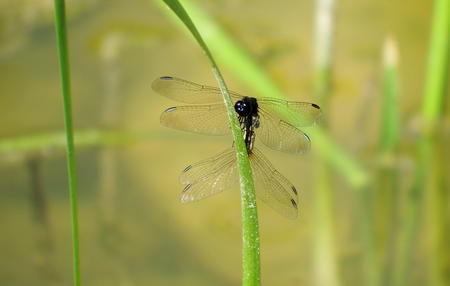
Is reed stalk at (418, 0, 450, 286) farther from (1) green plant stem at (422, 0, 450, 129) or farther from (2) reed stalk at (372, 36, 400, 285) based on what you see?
(2) reed stalk at (372, 36, 400, 285)

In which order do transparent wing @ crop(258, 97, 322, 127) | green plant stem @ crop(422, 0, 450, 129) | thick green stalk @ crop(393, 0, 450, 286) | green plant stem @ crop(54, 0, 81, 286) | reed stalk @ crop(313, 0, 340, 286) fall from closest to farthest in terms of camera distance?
1. green plant stem @ crop(54, 0, 81, 286)
2. transparent wing @ crop(258, 97, 322, 127)
3. green plant stem @ crop(422, 0, 450, 129)
4. thick green stalk @ crop(393, 0, 450, 286)
5. reed stalk @ crop(313, 0, 340, 286)

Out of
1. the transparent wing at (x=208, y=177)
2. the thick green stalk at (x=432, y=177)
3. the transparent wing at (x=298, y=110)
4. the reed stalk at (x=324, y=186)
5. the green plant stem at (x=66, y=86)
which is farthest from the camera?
the reed stalk at (x=324, y=186)

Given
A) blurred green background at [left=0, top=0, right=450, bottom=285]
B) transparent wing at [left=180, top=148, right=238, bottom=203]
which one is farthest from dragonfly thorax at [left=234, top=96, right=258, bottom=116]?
blurred green background at [left=0, top=0, right=450, bottom=285]

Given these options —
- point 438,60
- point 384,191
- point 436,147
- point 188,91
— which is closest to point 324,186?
point 384,191

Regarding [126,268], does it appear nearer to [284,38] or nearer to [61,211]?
[61,211]

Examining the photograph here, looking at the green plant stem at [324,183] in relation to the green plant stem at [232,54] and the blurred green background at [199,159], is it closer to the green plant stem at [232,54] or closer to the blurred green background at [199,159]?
the blurred green background at [199,159]

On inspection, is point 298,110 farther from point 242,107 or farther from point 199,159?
point 199,159

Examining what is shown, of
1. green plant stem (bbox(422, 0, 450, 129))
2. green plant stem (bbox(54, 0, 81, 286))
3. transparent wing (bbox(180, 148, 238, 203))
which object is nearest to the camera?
green plant stem (bbox(54, 0, 81, 286))

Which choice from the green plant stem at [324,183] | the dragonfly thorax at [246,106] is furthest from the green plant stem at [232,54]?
the dragonfly thorax at [246,106]
